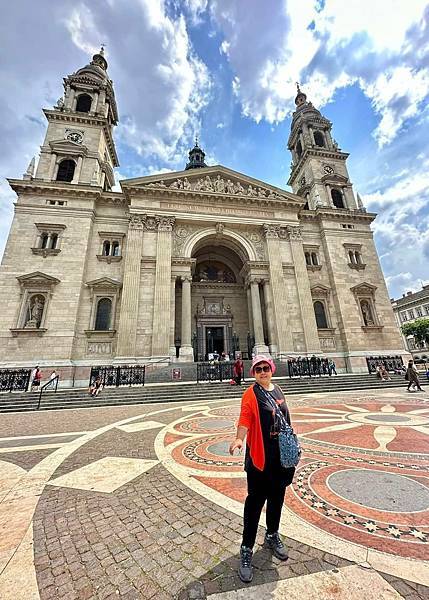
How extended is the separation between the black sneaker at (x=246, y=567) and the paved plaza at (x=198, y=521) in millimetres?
48

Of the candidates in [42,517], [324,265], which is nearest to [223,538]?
[42,517]

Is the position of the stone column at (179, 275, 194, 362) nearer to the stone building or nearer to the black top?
the stone building

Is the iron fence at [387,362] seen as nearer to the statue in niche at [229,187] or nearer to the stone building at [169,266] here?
the stone building at [169,266]

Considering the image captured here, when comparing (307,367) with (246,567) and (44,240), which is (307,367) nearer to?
(246,567)

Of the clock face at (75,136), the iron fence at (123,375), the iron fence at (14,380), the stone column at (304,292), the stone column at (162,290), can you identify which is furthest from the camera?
the clock face at (75,136)

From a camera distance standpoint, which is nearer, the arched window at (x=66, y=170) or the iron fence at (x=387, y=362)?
the iron fence at (x=387, y=362)

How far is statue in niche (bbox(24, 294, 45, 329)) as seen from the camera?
56.7 feet

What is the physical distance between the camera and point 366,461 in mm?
3895

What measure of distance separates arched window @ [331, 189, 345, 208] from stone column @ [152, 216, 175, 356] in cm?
1884

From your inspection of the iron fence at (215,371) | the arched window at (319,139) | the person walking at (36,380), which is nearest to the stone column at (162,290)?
the iron fence at (215,371)

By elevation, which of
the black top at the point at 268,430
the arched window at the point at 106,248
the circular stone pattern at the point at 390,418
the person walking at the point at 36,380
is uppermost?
the arched window at the point at 106,248

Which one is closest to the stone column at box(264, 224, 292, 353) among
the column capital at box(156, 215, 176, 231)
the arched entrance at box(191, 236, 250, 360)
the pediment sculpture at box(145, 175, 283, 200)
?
the arched entrance at box(191, 236, 250, 360)

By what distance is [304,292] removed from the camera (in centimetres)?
2200

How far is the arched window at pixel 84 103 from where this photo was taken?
2739 cm
